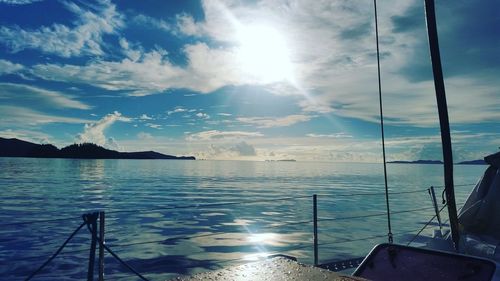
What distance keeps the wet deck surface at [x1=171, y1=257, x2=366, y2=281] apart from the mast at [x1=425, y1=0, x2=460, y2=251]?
368 cm

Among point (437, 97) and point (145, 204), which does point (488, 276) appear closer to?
point (437, 97)

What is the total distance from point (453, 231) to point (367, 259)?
88.8 inches

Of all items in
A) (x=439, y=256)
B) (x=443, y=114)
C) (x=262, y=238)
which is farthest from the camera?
(x=262, y=238)

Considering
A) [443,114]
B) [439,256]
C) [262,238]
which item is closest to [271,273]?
[439,256]

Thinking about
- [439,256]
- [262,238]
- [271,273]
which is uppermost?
[271,273]

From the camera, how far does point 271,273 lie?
2705 mm

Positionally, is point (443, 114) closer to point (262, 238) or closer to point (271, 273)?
point (271, 273)

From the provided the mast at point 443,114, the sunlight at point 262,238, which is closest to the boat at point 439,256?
the mast at point 443,114

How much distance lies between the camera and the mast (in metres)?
5.56

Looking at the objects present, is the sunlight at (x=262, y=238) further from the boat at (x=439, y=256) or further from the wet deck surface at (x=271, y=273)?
the wet deck surface at (x=271, y=273)

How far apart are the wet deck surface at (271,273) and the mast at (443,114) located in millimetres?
3684

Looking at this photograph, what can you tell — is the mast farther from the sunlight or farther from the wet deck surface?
the sunlight

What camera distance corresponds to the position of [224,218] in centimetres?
2220

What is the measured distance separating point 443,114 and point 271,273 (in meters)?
4.19
